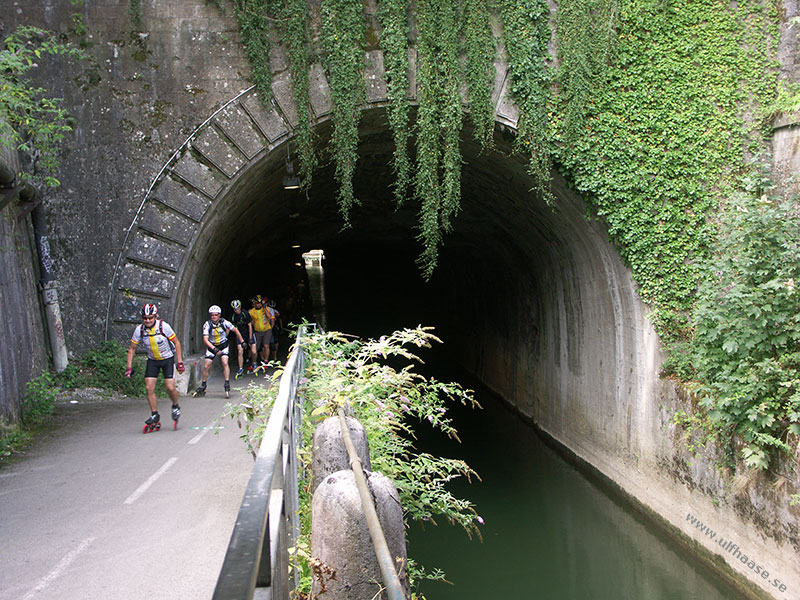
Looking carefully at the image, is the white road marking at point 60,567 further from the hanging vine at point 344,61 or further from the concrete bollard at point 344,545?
the hanging vine at point 344,61

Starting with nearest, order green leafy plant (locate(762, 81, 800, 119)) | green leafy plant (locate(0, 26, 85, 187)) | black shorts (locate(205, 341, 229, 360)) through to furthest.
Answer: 1. green leafy plant (locate(0, 26, 85, 187))
2. green leafy plant (locate(762, 81, 800, 119))
3. black shorts (locate(205, 341, 229, 360))

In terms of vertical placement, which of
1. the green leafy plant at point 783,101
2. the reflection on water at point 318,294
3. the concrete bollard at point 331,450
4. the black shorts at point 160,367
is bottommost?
the concrete bollard at point 331,450

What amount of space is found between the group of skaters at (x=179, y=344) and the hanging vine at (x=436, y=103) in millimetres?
3665

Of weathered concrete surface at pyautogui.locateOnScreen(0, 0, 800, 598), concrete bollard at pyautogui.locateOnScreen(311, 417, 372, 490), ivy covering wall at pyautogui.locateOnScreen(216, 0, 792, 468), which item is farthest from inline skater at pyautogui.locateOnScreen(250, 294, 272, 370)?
concrete bollard at pyautogui.locateOnScreen(311, 417, 372, 490)

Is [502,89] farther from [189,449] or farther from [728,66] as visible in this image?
[189,449]

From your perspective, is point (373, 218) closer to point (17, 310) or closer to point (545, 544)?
point (17, 310)

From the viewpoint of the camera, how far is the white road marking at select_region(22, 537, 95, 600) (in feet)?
14.7

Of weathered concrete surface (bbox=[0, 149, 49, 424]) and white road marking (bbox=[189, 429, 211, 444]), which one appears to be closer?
white road marking (bbox=[189, 429, 211, 444])

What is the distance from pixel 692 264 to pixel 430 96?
4767mm

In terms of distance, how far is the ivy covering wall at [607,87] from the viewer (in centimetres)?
1066

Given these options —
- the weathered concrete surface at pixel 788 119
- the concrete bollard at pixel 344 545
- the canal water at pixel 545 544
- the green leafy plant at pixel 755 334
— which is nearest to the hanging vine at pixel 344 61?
the canal water at pixel 545 544

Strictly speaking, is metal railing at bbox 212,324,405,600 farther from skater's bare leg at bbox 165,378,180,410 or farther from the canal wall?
the canal wall

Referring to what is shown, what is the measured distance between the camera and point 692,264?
10.5 m

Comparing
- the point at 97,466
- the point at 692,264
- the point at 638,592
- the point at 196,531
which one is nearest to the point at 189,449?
the point at 97,466
